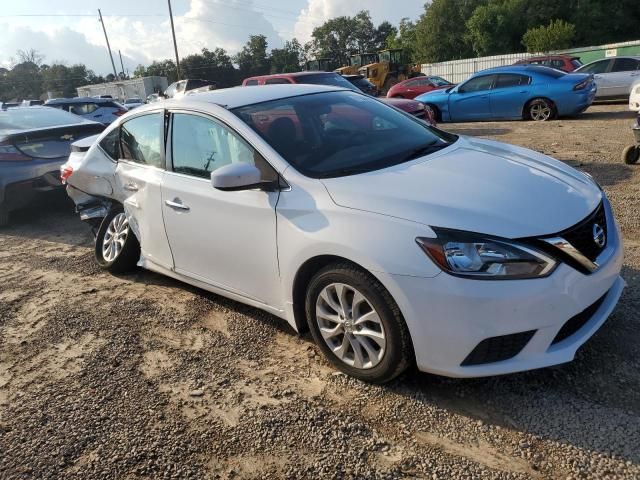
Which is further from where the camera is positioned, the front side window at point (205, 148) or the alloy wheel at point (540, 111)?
the alloy wheel at point (540, 111)

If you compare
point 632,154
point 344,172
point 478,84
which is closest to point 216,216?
point 344,172

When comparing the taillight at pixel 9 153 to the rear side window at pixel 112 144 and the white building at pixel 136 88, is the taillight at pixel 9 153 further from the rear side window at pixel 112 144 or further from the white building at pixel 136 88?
the white building at pixel 136 88

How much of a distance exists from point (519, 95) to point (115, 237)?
10297mm

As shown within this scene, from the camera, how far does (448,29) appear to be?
50.8 m

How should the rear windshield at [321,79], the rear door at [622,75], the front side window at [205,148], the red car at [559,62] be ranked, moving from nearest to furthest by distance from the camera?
the front side window at [205,148]
the rear windshield at [321,79]
the rear door at [622,75]
the red car at [559,62]

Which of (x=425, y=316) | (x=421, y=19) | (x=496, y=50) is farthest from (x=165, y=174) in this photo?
(x=421, y=19)

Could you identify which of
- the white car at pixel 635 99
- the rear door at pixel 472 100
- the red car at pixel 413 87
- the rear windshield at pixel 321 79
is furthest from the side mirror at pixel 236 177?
the red car at pixel 413 87

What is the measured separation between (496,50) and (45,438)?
1869 inches

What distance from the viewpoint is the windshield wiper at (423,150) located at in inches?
134

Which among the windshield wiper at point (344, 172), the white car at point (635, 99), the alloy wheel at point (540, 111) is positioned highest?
the windshield wiper at point (344, 172)

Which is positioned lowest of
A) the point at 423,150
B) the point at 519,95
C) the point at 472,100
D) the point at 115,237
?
the point at 115,237

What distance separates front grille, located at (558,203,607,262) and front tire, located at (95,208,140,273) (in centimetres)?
349

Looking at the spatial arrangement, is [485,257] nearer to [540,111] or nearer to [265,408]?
[265,408]

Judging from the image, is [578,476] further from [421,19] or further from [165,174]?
[421,19]
